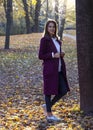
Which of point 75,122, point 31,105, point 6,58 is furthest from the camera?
point 6,58

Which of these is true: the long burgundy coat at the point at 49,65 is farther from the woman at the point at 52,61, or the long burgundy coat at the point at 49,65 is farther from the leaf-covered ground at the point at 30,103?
the leaf-covered ground at the point at 30,103

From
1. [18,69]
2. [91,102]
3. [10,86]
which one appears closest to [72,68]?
[18,69]

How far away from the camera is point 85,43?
797 centimetres

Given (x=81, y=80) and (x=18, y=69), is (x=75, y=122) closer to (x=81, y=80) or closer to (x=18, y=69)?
(x=81, y=80)

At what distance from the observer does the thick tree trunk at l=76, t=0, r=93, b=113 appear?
7.94 meters

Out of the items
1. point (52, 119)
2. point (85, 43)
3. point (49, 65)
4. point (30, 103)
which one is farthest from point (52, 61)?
point (30, 103)

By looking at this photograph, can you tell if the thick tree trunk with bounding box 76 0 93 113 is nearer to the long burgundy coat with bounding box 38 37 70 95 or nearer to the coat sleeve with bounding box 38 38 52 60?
the long burgundy coat with bounding box 38 37 70 95

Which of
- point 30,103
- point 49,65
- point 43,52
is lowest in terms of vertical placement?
point 30,103

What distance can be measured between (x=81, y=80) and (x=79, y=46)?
70 cm

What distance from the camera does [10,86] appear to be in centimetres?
1273

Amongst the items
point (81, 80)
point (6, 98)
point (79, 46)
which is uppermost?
point (79, 46)

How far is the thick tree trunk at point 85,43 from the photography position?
26.1 ft

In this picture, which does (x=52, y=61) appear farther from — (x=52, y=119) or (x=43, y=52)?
(x=52, y=119)

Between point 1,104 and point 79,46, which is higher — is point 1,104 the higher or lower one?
the lower one
